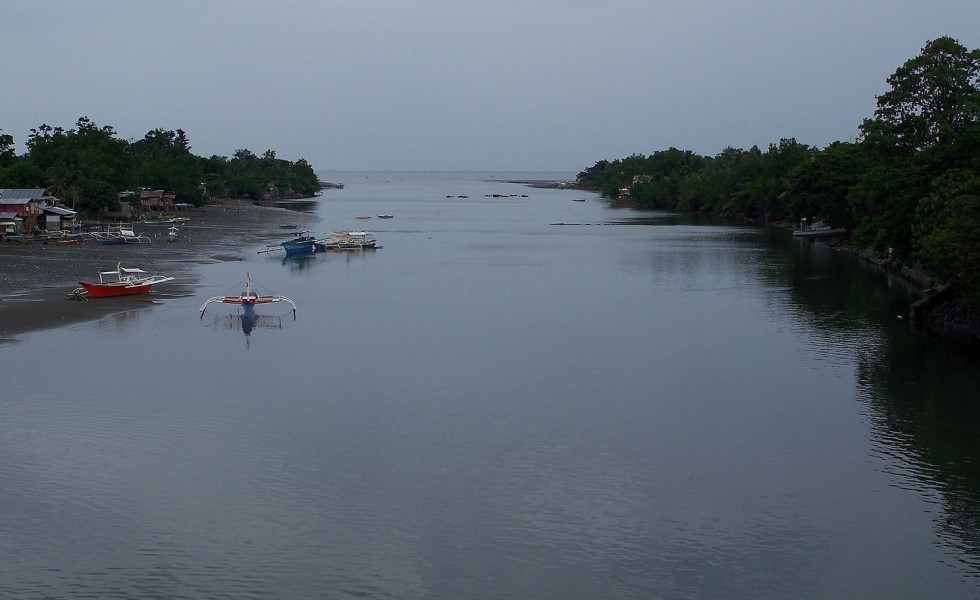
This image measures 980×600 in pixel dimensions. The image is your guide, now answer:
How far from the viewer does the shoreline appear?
3484cm

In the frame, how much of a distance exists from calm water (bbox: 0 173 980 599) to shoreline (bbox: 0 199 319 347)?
6.03 ft

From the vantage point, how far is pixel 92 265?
48.8m

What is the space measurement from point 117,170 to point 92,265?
40489mm

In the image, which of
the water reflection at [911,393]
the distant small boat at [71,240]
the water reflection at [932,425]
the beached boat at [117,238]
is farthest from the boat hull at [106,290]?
the water reflection at [932,425]

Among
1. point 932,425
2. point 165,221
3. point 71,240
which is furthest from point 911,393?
point 165,221

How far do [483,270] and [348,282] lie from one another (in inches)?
311

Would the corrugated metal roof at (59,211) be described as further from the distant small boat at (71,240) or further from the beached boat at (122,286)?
the beached boat at (122,286)

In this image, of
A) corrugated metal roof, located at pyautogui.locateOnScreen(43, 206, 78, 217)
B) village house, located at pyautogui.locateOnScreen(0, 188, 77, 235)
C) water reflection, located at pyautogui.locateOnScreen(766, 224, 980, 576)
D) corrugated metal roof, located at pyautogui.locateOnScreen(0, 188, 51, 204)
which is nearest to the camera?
water reflection, located at pyautogui.locateOnScreen(766, 224, 980, 576)

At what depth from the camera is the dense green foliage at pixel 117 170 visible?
7288 centimetres

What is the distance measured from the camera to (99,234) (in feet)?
205

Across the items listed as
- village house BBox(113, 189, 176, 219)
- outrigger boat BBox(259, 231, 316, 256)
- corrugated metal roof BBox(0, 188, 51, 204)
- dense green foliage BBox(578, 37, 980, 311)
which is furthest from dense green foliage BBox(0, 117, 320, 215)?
dense green foliage BBox(578, 37, 980, 311)

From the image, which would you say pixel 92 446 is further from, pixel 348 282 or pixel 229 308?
pixel 348 282

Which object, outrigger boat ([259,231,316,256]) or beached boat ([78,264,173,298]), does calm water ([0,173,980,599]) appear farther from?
outrigger boat ([259,231,316,256])

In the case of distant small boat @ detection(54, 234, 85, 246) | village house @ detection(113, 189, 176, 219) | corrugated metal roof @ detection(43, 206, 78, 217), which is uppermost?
village house @ detection(113, 189, 176, 219)
